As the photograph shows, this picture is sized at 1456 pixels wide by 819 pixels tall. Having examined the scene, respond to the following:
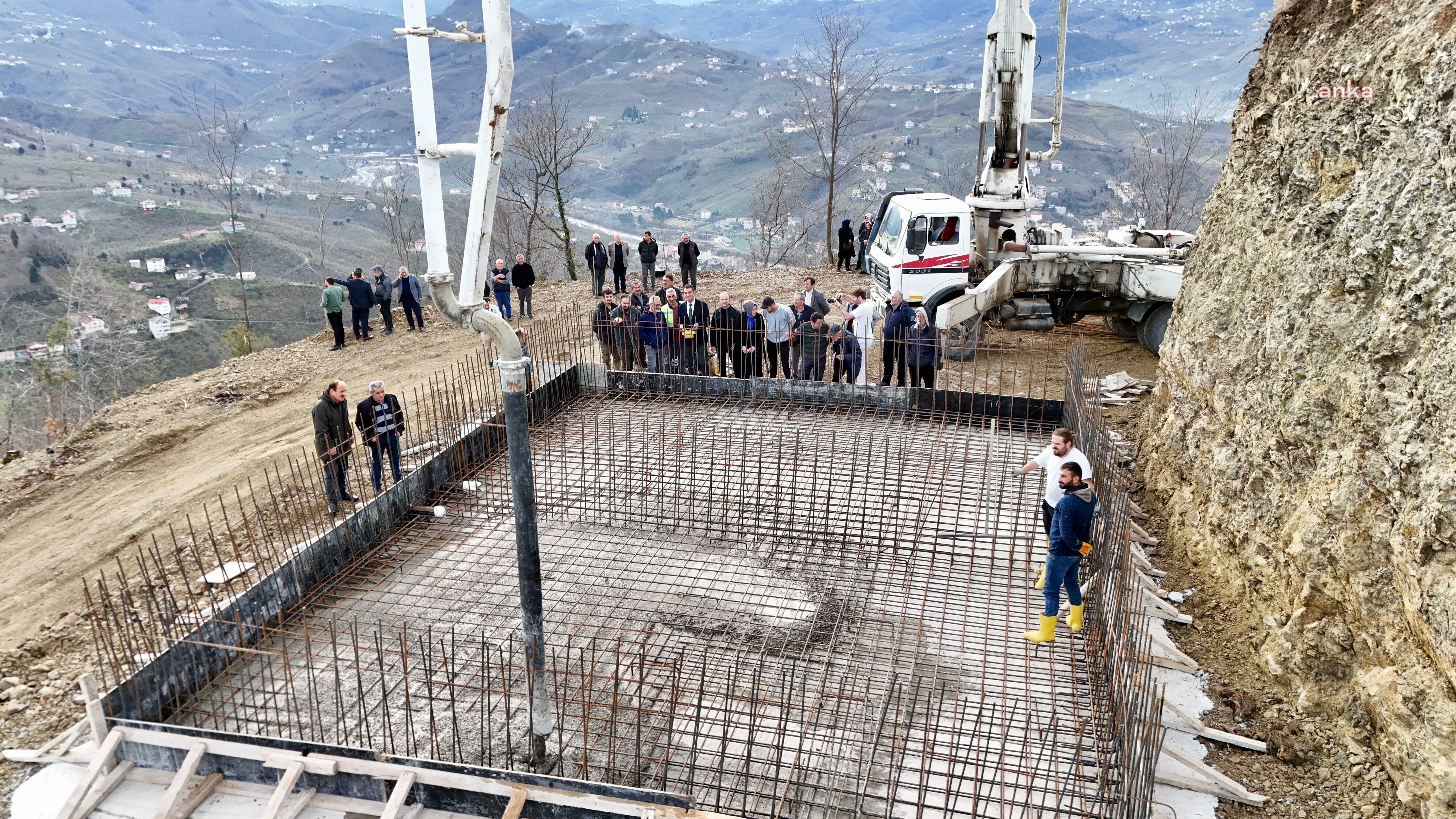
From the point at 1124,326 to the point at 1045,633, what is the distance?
29.3 ft

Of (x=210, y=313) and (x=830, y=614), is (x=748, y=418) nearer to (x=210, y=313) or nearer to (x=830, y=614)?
(x=830, y=614)

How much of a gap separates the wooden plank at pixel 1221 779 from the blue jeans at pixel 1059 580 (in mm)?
1119

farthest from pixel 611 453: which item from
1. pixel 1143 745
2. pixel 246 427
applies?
pixel 246 427

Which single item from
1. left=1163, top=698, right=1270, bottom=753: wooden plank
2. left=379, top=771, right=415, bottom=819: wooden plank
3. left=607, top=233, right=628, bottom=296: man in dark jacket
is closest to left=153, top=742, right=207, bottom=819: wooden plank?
left=379, top=771, right=415, bottom=819: wooden plank

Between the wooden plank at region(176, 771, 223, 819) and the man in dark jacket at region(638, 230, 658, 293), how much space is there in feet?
39.0

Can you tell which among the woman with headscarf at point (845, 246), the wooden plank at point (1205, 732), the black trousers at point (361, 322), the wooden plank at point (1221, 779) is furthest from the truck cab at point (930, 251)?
the wooden plank at point (1221, 779)

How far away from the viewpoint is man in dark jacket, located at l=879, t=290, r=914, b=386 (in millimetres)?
10500

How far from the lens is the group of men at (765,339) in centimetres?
1059

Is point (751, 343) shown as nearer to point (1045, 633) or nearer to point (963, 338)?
point (963, 338)

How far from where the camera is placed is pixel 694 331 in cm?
1107

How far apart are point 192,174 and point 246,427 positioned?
54014mm

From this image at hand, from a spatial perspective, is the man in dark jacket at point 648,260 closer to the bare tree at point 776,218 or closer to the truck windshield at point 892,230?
the truck windshield at point 892,230

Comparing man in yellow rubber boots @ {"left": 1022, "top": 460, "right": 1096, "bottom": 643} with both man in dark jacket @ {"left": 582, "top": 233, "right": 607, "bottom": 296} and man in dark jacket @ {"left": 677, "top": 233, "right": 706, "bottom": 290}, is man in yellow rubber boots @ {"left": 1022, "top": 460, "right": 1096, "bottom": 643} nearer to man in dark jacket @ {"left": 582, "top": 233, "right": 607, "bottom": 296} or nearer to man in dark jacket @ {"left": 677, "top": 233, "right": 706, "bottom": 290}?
man in dark jacket @ {"left": 677, "top": 233, "right": 706, "bottom": 290}

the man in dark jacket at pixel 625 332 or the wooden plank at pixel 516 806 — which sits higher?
the man in dark jacket at pixel 625 332
